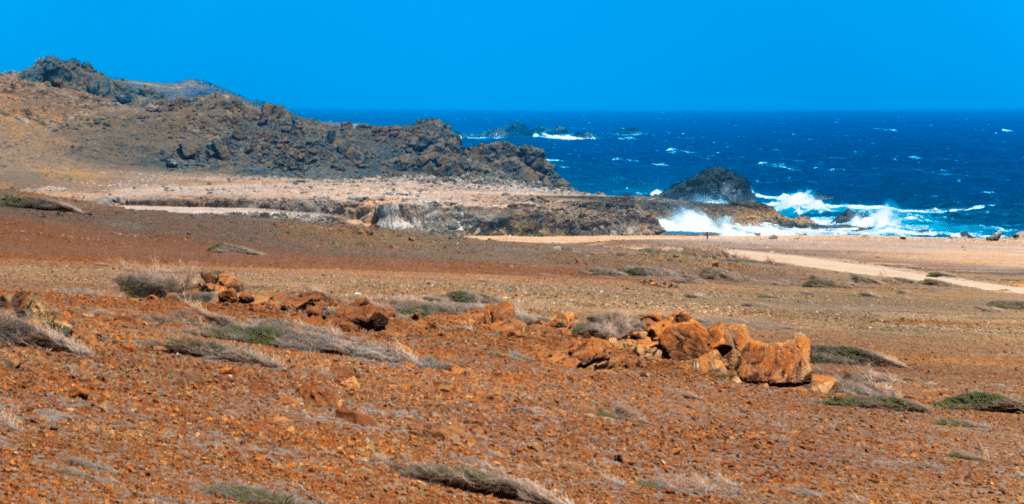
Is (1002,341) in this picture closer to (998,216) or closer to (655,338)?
(655,338)

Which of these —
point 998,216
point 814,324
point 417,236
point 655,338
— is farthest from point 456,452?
point 998,216

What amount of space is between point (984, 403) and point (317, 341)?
23.8ft

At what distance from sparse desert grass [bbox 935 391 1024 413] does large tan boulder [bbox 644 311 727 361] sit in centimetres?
255

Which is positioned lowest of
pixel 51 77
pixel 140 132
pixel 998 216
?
pixel 998 216

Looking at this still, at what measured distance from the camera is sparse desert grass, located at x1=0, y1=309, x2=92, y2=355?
7383 millimetres

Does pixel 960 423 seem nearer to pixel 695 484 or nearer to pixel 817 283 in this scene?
pixel 695 484

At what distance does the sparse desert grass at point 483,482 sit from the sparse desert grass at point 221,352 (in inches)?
108

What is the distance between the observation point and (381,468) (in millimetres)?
5656

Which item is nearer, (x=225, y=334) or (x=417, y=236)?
(x=225, y=334)

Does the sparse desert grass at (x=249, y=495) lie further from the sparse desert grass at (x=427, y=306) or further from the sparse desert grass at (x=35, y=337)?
the sparse desert grass at (x=427, y=306)

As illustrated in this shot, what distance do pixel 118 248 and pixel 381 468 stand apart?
16.6m

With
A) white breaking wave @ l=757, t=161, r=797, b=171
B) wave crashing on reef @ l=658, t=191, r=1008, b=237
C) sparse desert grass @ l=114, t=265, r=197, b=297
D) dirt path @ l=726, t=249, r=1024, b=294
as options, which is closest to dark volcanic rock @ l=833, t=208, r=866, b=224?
wave crashing on reef @ l=658, t=191, r=1008, b=237

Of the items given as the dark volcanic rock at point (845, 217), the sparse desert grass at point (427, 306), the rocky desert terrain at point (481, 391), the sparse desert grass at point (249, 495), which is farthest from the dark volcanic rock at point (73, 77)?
the sparse desert grass at point (249, 495)

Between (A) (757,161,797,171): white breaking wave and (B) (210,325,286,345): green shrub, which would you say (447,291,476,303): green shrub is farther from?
(A) (757,161,797,171): white breaking wave
